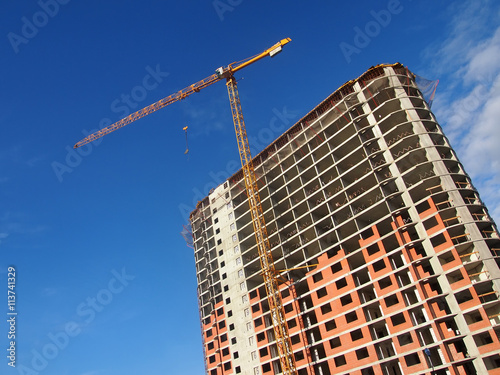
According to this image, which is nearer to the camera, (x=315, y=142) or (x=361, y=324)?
(x=361, y=324)

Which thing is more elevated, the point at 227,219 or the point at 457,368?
the point at 227,219

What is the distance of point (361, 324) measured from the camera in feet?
206

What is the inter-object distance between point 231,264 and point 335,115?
39506mm

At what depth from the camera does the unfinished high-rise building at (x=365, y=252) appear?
2174 inches

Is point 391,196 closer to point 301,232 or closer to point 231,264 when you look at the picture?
point 301,232

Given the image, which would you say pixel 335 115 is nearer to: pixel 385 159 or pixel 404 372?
pixel 385 159

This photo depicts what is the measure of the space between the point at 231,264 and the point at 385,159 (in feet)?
136

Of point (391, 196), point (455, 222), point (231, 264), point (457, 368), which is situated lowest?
point (457, 368)

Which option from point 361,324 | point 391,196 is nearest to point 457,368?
point 361,324

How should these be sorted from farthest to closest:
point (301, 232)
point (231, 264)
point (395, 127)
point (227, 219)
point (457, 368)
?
point (227, 219), point (231, 264), point (301, 232), point (395, 127), point (457, 368)

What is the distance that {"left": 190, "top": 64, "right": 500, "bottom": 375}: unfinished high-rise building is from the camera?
55.2 m

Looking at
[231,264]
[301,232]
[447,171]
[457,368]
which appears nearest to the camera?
[457,368]

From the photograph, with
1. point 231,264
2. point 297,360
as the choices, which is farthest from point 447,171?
point 231,264

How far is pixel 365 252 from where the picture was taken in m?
66.3
